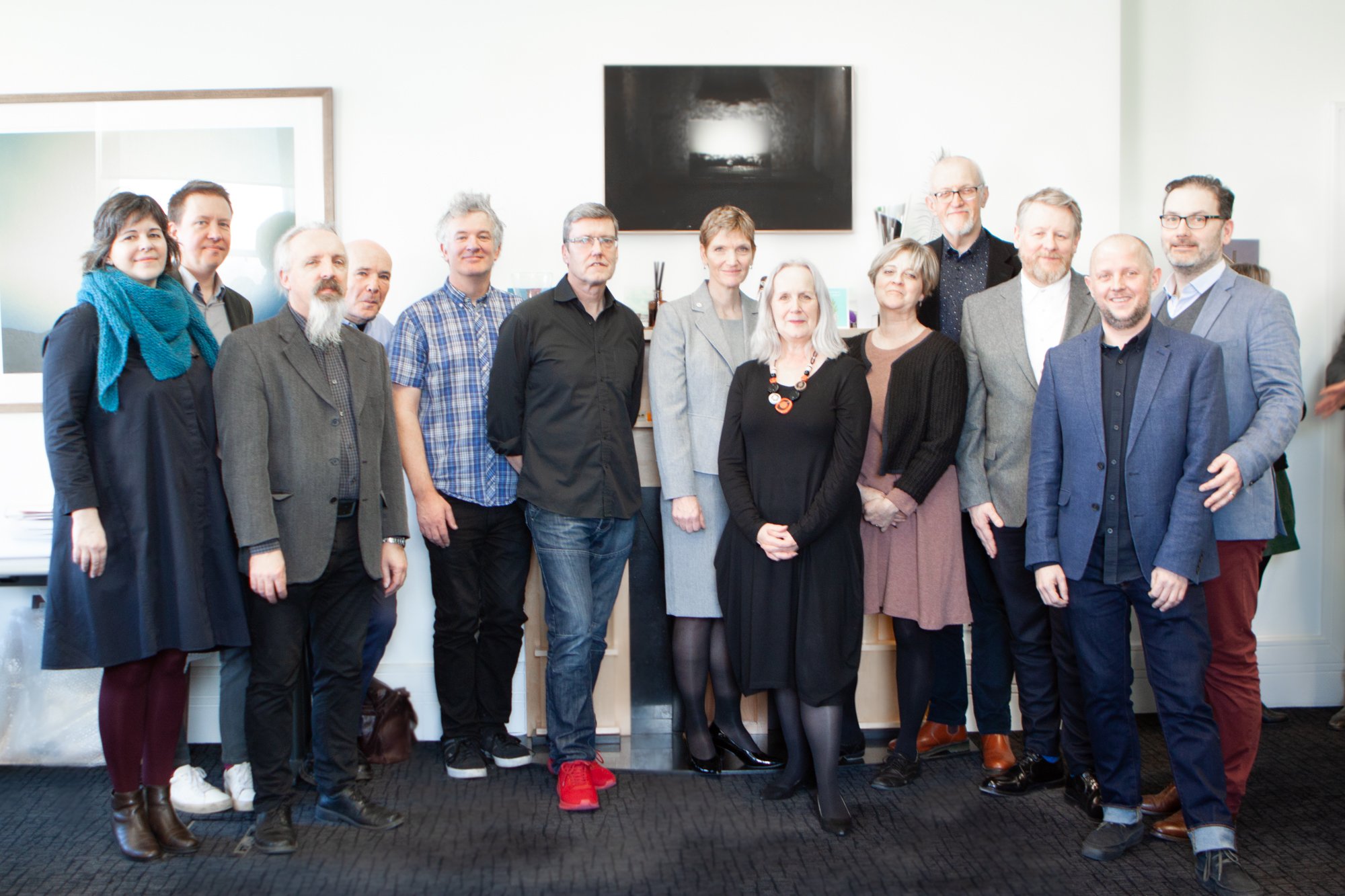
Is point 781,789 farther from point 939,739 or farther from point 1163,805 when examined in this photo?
point 1163,805

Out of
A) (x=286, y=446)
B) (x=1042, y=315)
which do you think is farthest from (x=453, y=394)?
(x=1042, y=315)

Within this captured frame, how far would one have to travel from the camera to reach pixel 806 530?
2645 mm

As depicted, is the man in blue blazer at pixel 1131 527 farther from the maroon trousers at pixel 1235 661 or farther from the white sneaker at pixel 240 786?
the white sneaker at pixel 240 786

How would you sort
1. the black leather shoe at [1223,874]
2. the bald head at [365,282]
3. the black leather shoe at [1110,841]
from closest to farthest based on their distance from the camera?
1. the black leather shoe at [1223,874]
2. the black leather shoe at [1110,841]
3. the bald head at [365,282]

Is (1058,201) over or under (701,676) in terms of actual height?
over

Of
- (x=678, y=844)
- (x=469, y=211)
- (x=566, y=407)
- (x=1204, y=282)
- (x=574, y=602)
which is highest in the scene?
(x=469, y=211)

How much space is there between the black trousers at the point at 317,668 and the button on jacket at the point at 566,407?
1.85ft

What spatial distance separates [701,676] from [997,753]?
0.94 m

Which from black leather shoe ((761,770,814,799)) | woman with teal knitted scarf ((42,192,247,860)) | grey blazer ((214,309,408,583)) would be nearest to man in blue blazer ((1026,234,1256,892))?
black leather shoe ((761,770,814,799))

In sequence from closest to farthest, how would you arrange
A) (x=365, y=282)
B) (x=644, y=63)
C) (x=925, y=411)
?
(x=925, y=411)
(x=365, y=282)
(x=644, y=63)

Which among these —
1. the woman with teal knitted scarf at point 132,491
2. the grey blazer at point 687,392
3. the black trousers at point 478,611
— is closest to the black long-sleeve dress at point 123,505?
the woman with teal knitted scarf at point 132,491

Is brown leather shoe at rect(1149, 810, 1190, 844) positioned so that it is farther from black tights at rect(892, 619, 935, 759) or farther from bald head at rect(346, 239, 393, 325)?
bald head at rect(346, 239, 393, 325)

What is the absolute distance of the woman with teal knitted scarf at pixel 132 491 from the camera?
237cm

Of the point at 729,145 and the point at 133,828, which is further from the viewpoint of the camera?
the point at 729,145
